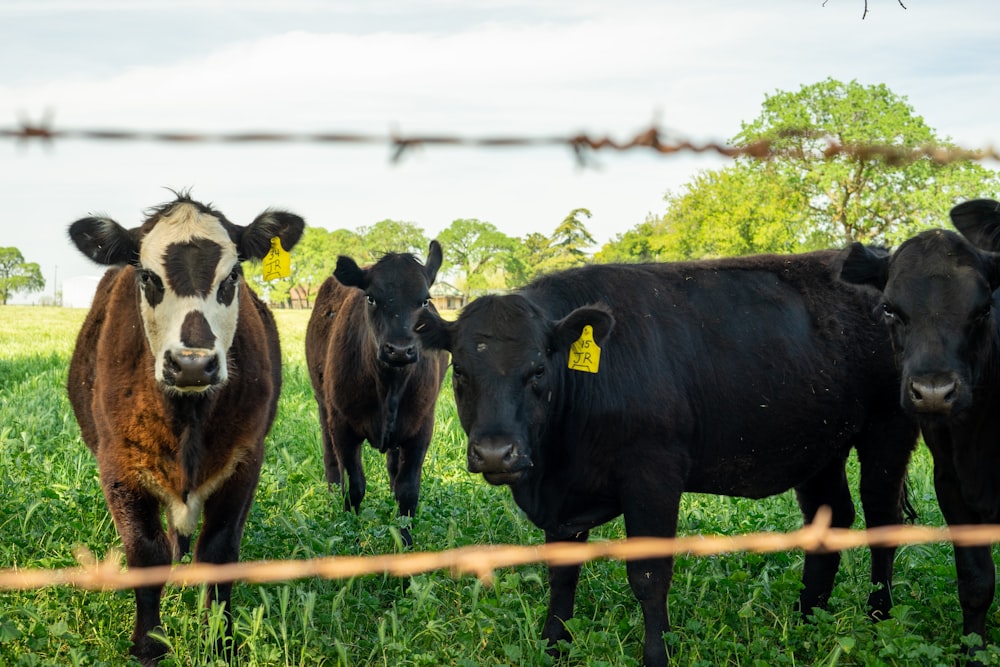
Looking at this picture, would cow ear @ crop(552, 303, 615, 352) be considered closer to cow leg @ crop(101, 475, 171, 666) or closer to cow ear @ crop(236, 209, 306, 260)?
cow ear @ crop(236, 209, 306, 260)

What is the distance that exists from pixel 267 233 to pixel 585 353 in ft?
6.75

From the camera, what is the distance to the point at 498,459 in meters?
4.28

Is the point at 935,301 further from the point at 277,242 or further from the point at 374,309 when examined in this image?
the point at 374,309

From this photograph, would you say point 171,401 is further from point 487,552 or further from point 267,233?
point 487,552

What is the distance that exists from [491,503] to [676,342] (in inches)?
107

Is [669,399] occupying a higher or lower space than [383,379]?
higher

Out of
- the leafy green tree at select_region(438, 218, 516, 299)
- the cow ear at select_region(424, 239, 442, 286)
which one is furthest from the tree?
the cow ear at select_region(424, 239, 442, 286)

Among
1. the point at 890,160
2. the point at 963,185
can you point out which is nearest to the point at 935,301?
the point at 890,160

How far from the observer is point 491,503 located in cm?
751

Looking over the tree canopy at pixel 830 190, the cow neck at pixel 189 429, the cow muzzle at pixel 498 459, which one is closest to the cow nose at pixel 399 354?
the cow neck at pixel 189 429

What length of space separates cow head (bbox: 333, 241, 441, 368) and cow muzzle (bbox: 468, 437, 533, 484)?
294cm

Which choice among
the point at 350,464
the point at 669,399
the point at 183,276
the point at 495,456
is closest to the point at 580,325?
the point at 669,399

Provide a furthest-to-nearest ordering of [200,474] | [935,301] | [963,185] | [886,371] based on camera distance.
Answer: [963,185]
[886,371]
[200,474]
[935,301]

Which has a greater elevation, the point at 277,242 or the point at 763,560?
the point at 277,242
